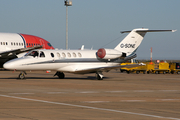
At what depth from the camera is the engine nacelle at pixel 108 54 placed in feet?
96.9

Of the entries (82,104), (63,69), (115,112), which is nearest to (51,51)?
(63,69)

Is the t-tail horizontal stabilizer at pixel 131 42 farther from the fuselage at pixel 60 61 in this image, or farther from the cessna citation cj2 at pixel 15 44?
the cessna citation cj2 at pixel 15 44

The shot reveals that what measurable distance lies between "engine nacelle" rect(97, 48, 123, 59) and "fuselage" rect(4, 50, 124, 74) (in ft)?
1.48

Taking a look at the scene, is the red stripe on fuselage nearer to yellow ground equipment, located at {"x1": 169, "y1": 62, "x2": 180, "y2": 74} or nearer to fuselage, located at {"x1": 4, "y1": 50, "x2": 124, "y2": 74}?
yellow ground equipment, located at {"x1": 169, "y1": 62, "x2": 180, "y2": 74}

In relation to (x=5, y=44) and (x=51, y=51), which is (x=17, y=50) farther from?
(x=51, y=51)

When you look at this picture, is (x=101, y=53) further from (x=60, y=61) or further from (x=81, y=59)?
(x=60, y=61)

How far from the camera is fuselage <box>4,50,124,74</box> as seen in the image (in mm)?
26312

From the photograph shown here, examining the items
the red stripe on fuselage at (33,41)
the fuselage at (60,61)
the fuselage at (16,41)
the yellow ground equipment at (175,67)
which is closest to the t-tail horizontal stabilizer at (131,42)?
the fuselage at (60,61)

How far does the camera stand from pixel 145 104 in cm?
1309

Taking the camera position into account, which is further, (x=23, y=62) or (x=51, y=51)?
(x=51, y=51)

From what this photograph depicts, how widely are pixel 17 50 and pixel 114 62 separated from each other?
19.8m

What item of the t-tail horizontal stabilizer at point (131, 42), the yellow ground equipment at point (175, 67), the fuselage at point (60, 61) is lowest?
the yellow ground equipment at point (175, 67)

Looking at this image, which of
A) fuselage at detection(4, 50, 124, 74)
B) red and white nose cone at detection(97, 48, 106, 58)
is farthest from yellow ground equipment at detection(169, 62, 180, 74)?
red and white nose cone at detection(97, 48, 106, 58)

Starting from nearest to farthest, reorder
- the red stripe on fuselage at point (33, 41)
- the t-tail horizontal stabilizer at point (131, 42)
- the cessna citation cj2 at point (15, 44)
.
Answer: the t-tail horizontal stabilizer at point (131, 42)
the cessna citation cj2 at point (15, 44)
the red stripe on fuselage at point (33, 41)
